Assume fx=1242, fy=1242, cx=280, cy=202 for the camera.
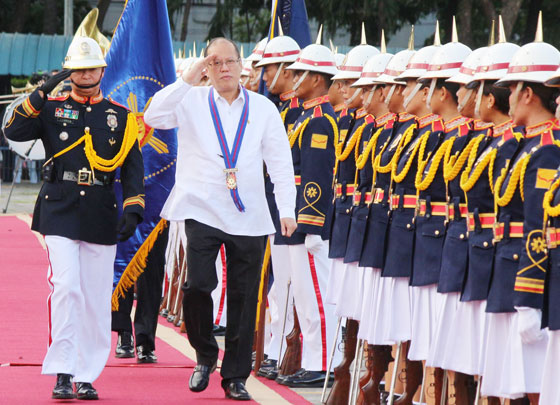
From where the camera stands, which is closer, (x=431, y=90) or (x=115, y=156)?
(x=431, y=90)

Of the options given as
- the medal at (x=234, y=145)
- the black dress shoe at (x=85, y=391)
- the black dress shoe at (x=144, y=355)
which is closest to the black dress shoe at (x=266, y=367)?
the black dress shoe at (x=144, y=355)

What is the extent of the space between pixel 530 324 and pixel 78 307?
3.39 metres

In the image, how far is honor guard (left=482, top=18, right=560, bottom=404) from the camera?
17.7 feet

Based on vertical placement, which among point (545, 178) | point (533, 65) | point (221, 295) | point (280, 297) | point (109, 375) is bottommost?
point (109, 375)

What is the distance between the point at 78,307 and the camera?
25.7 feet

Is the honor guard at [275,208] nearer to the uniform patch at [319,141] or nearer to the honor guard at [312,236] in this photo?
the honor guard at [312,236]

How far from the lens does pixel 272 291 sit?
9773 mm

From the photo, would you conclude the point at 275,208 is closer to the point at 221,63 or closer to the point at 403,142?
the point at 221,63

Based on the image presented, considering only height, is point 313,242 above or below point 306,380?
above

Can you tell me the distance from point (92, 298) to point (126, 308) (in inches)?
68.3

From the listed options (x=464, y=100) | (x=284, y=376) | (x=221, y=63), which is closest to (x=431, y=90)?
(x=464, y=100)

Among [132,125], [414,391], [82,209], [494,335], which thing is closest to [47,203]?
[82,209]

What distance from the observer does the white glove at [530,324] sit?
539 centimetres

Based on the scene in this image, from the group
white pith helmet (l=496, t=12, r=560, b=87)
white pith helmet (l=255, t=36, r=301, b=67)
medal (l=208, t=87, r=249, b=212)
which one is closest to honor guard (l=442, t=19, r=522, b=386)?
white pith helmet (l=496, t=12, r=560, b=87)
